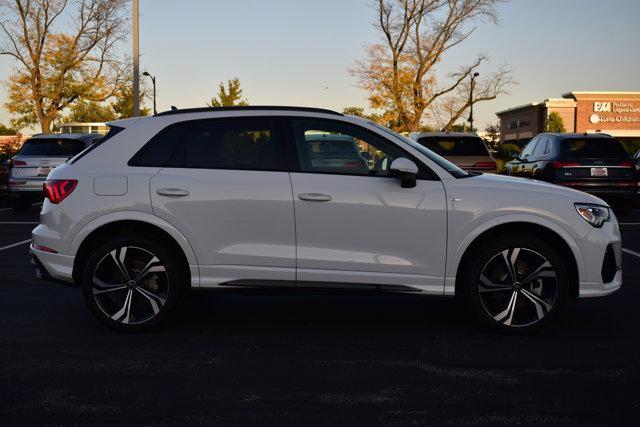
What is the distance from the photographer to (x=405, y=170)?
539 cm

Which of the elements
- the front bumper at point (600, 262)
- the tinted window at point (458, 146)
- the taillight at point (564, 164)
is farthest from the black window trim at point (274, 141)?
the taillight at point (564, 164)

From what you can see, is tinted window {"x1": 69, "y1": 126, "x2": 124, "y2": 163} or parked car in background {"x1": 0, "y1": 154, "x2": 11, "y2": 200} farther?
parked car in background {"x1": 0, "y1": 154, "x2": 11, "y2": 200}

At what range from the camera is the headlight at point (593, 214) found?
5648mm

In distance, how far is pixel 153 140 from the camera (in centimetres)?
583

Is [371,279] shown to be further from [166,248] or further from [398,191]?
[166,248]

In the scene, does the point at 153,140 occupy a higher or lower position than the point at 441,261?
higher

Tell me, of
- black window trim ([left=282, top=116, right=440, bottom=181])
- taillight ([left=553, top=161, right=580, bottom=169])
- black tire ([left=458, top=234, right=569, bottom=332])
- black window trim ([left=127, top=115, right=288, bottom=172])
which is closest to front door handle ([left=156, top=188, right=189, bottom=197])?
black window trim ([left=127, top=115, right=288, bottom=172])

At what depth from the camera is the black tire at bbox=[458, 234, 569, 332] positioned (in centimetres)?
560

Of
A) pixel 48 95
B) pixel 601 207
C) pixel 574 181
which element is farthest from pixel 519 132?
pixel 601 207

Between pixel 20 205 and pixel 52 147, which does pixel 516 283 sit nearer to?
pixel 52 147

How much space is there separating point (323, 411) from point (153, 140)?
110 inches

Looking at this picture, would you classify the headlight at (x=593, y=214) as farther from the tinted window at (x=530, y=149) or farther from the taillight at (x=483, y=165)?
the tinted window at (x=530, y=149)

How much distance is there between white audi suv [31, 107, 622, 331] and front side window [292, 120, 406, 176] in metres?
0.01

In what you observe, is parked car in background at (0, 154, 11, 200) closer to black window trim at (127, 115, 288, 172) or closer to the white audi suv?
the white audi suv
